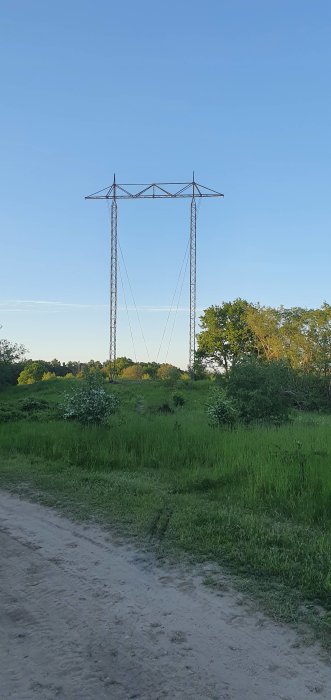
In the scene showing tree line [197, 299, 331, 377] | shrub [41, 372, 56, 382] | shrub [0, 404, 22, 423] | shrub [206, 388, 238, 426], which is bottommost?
shrub [0, 404, 22, 423]

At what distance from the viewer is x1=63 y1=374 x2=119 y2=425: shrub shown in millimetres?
14953

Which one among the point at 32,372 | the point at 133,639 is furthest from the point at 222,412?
the point at 32,372

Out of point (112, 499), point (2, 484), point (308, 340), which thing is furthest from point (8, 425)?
point (308, 340)

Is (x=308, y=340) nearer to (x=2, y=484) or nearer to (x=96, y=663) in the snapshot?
(x=2, y=484)

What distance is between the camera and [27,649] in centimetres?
360

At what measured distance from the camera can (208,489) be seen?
8.63 meters

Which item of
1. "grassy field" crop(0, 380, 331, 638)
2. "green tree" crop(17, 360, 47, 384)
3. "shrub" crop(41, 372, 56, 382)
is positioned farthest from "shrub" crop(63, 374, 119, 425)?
"green tree" crop(17, 360, 47, 384)

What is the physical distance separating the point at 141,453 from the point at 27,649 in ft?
27.0

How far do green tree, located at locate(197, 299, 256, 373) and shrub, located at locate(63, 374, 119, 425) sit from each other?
45720 millimetres

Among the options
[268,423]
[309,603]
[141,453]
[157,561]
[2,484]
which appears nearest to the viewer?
[309,603]

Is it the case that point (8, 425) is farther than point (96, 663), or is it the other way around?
point (8, 425)

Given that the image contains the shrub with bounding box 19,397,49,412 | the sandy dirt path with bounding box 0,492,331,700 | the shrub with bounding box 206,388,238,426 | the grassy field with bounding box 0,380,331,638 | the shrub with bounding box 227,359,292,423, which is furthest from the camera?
the shrub with bounding box 19,397,49,412

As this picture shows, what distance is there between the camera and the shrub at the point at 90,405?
15.0 m

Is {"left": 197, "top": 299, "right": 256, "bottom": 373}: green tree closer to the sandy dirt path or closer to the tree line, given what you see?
the tree line
